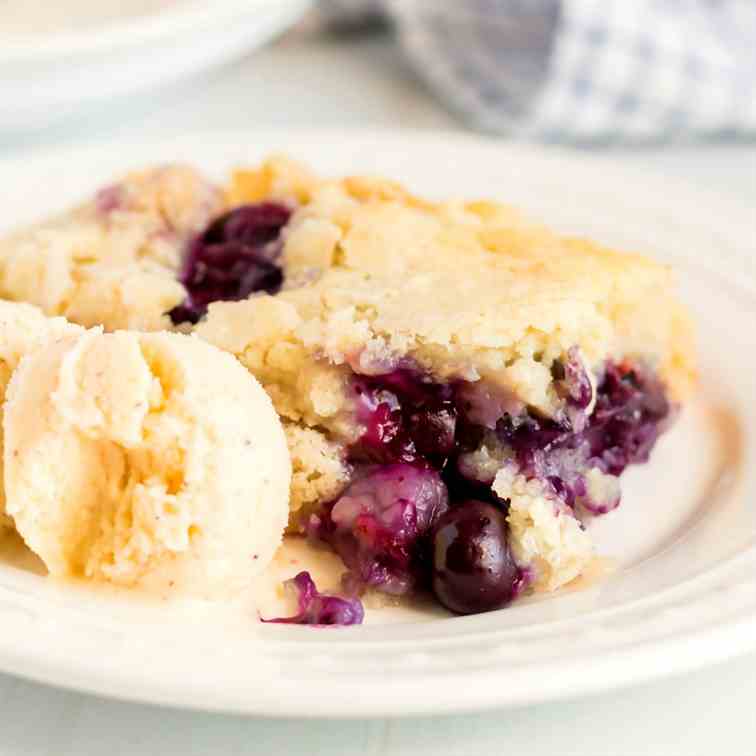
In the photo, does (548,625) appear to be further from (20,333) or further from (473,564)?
(20,333)

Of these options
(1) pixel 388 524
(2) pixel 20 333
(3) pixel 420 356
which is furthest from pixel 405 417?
(2) pixel 20 333

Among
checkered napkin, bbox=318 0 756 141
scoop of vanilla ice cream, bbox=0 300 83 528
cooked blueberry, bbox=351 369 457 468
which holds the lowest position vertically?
checkered napkin, bbox=318 0 756 141

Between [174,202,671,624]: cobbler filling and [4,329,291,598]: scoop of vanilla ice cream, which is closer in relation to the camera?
[4,329,291,598]: scoop of vanilla ice cream

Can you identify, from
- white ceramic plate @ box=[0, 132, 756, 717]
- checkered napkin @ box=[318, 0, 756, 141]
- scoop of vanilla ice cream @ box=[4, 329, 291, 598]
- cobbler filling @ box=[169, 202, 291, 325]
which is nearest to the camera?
white ceramic plate @ box=[0, 132, 756, 717]

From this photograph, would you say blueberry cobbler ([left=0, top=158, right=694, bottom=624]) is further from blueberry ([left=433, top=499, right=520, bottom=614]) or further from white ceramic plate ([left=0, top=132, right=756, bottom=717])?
white ceramic plate ([left=0, top=132, right=756, bottom=717])

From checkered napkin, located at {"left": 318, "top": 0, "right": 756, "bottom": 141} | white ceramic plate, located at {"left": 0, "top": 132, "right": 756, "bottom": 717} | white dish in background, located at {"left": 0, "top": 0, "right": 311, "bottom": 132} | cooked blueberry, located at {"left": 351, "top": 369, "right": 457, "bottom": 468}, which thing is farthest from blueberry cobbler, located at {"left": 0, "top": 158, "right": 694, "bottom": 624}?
checkered napkin, located at {"left": 318, "top": 0, "right": 756, "bottom": 141}

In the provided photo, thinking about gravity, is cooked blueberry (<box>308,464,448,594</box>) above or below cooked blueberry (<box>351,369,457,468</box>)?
below
